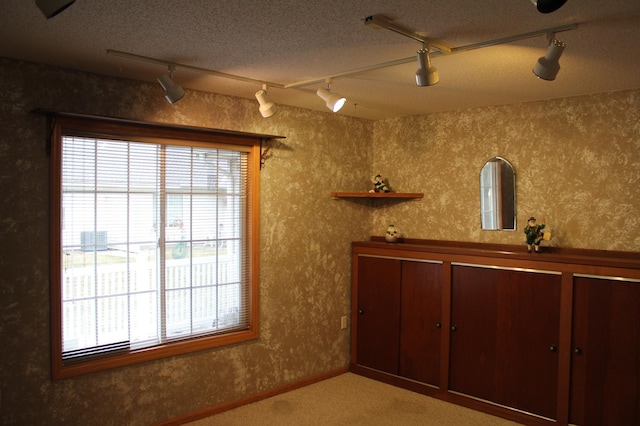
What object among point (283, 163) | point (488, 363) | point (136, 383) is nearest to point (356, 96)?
point (283, 163)

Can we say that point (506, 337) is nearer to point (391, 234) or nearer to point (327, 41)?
point (391, 234)

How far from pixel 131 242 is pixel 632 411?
3.40 m

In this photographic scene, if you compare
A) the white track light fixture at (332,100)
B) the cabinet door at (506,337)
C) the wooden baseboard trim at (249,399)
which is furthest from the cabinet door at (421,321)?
the white track light fixture at (332,100)

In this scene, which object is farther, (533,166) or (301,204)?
(301,204)

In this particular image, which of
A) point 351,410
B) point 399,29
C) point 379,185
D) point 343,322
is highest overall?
point 399,29

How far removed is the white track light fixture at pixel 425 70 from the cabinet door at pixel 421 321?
1932 millimetres

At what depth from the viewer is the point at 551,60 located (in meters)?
2.35

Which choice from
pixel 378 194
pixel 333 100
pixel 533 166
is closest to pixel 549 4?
pixel 333 100

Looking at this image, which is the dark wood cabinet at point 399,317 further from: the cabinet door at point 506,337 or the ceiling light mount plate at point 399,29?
the ceiling light mount plate at point 399,29

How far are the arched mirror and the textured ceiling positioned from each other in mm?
674

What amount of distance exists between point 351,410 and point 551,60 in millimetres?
2800

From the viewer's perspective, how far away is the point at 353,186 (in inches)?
189

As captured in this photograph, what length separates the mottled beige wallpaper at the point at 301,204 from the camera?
2947 mm

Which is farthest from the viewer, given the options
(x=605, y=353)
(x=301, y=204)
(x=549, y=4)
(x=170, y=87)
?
(x=301, y=204)
